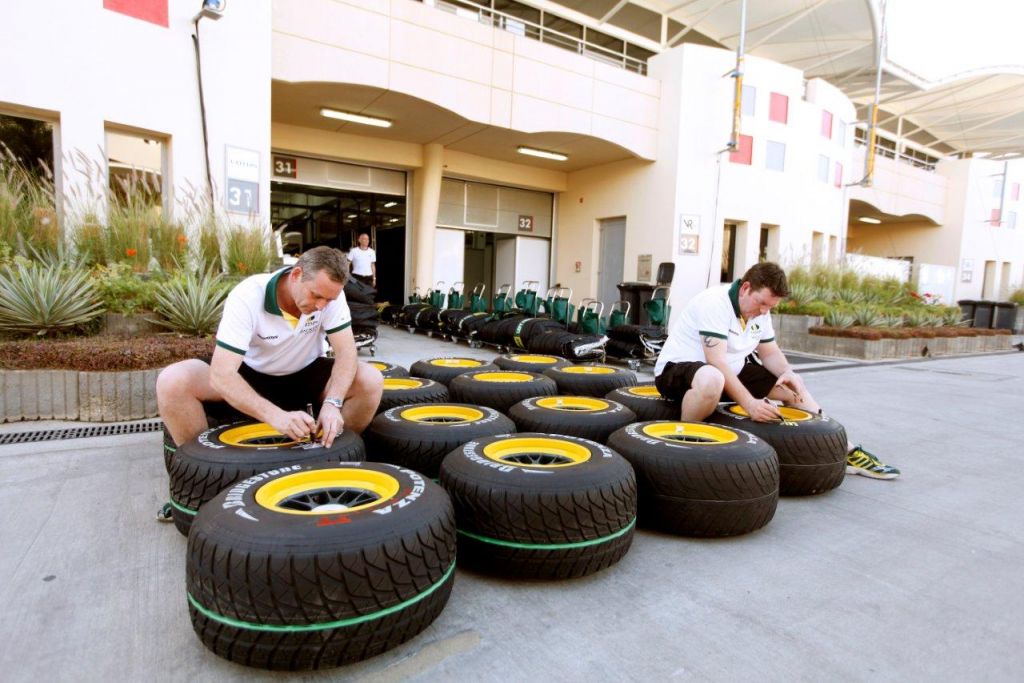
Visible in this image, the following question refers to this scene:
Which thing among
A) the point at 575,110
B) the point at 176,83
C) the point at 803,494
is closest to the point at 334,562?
the point at 803,494

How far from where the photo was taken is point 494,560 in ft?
6.34

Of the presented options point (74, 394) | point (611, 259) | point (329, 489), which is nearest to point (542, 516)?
point (329, 489)

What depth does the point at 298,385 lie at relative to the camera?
9.01 ft

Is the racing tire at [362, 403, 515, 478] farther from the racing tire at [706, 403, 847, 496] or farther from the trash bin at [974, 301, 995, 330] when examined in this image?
the trash bin at [974, 301, 995, 330]

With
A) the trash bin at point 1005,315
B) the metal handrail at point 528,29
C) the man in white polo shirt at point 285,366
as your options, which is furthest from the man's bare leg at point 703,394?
the trash bin at point 1005,315

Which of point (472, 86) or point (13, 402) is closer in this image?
point (13, 402)

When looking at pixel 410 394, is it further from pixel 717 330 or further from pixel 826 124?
pixel 826 124

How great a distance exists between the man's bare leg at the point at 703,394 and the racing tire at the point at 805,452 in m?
0.19

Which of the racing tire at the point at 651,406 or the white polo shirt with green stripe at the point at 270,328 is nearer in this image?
the white polo shirt with green stripe at the point at 270,328

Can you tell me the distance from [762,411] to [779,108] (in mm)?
14391

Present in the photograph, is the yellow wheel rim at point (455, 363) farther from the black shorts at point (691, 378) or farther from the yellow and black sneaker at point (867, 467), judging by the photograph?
the yellow and black sneaker at point (867, 467)

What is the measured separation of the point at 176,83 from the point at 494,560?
7260 millimetres

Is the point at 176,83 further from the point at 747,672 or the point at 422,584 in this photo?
the point at 747,672

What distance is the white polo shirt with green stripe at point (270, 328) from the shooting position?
2.34m
